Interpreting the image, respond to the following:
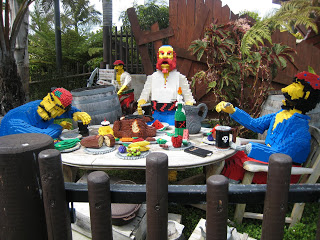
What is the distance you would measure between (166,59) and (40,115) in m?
1.88

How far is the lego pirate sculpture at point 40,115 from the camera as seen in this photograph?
2.34 metres

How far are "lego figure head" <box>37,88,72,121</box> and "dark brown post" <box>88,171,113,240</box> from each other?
→ 1.76 meters

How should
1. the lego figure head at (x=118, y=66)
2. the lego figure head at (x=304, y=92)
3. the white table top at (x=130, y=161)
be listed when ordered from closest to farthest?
the white table top at (x=130, y=161), the lego figure head at (x=304, y=92), the lego figure head at (x=118, y=66)

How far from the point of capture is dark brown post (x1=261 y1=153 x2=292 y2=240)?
771 mm

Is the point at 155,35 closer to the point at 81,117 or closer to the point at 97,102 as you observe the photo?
the point at 97,102

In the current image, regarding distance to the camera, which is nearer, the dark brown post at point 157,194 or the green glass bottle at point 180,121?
the dark brown post at point 157,194

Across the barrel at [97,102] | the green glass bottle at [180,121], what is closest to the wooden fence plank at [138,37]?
the barrel at [97,102]

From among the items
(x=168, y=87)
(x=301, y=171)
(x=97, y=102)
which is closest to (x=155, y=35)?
(x=168, y=87)

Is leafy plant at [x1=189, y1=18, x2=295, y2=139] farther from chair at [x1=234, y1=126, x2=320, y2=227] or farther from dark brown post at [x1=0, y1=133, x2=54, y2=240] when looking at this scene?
dark brown post at [x1=0, y1=133, x2=54, y2=240]

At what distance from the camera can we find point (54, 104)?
95.7 inches

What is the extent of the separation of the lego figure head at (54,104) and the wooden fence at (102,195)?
5.14ft

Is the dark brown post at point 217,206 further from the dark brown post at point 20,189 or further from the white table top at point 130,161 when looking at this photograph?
the white table top at point 130,161

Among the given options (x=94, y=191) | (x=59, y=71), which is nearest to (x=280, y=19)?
(x=94, y=191)

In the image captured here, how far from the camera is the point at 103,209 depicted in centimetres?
85
